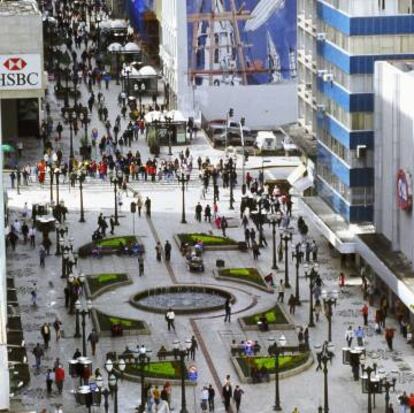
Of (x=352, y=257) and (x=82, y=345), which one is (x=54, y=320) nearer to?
(x=82, y=345)

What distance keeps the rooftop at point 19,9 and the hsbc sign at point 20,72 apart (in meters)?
1.65

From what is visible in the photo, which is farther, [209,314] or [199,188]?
[199,188]

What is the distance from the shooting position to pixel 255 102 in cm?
14900

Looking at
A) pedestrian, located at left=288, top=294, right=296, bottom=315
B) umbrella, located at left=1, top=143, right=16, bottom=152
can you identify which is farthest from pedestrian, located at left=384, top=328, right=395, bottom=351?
umbrella, located at left=1, top=143, right=16, bottom=152

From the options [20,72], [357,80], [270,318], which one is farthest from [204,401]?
[357,80]

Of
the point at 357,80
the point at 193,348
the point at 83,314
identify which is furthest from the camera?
the point at 357,80

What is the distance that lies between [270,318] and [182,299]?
6.30 metres

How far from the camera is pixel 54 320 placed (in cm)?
9200

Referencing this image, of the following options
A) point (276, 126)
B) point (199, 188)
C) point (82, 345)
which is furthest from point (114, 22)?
point (82, 345)

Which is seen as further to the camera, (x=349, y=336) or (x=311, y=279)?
(x=311, y=279)

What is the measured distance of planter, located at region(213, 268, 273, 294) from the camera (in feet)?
322

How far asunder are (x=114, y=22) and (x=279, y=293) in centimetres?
9930

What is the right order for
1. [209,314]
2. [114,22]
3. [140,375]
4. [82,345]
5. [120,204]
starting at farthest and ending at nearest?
1. [114,22]
2. [120,204]
3. [209,314]
4. [82,345]
5. [140,375]

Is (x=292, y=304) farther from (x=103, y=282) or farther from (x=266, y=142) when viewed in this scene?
(x=266, y=142)
